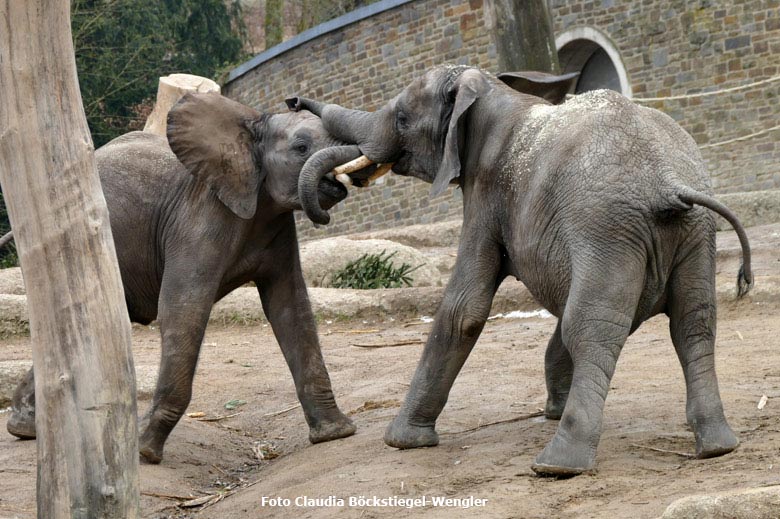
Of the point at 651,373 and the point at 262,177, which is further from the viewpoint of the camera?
the point at 651,373

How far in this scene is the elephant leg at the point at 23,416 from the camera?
7.82 meters

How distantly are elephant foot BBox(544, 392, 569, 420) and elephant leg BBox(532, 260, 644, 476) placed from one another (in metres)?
1.45

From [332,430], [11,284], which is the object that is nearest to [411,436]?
[332,430]

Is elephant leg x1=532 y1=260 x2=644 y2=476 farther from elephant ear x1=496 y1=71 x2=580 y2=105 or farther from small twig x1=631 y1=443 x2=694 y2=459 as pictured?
elephant ear x1=496 y1=71 x2=580 y2=105

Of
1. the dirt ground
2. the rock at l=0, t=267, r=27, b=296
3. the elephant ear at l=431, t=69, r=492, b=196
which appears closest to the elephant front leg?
the dirt ground

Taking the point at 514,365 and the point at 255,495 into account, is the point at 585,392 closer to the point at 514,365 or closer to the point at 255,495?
the point at 255,495

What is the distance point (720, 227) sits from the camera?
1574cm

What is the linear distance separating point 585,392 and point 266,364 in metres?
5.41

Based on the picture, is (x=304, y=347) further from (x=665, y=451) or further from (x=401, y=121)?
(x=665, y=451)

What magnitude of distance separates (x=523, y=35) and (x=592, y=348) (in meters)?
Answer: 7.38

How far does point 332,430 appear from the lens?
775 centimetres

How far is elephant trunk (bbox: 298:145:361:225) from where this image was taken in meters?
7.05

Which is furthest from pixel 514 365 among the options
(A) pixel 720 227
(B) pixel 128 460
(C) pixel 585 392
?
(A) pixel 720 227

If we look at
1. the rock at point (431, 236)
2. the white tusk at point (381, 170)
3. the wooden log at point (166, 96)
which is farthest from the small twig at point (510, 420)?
the rock at point (431, 236)
